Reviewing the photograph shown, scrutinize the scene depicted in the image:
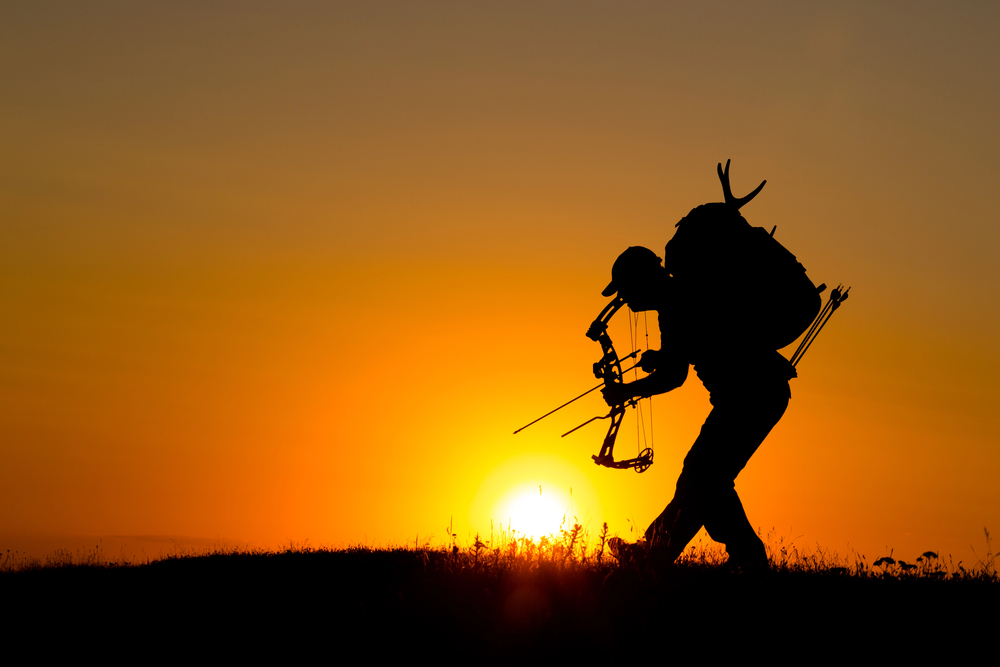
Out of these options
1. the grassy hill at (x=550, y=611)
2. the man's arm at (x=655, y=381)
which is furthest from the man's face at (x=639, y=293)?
the grassy hill at (x=550, y=611)

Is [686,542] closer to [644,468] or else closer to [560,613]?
[644,468]

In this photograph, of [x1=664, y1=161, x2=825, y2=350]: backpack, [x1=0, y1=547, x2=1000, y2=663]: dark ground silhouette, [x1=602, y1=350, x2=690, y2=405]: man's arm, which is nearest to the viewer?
[x1=0, y1=547, x2=1000, y2=663]: dark ground silhouette

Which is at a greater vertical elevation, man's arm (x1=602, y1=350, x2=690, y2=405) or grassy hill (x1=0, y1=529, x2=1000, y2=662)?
man's arm (x1=602, y1=350, x2=690, y2=405)

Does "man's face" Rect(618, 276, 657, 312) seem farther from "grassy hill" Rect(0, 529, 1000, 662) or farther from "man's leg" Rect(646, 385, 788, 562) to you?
"grassy hill" Rect(0, 529, 1000, 662)

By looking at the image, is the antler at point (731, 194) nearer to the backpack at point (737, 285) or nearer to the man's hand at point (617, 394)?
the backpack at point (737, 285)

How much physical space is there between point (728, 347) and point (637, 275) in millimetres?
1052

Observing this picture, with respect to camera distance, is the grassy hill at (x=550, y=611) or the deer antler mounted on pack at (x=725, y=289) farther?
the deer antler mounted on pack at (x=725, y=289)

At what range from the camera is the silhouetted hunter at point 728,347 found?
704 centimetres

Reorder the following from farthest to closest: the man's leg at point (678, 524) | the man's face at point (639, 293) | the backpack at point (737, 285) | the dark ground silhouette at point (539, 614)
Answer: the man's face at point (639, 293) → the man's leg at point (678, 524) → the backpack at point (737, 285) → the dark ground silhouette at point (539, 614)

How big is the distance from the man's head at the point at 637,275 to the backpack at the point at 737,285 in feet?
1.07

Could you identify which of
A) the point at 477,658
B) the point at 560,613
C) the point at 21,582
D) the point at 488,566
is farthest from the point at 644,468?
the point at 21,582

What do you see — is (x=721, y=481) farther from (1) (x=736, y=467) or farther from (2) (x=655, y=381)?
(2) (x=655, y=381)

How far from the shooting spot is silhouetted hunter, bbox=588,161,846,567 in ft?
23.1

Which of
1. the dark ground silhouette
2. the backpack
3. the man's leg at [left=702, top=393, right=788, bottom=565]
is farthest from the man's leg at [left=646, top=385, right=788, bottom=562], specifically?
the backpack
